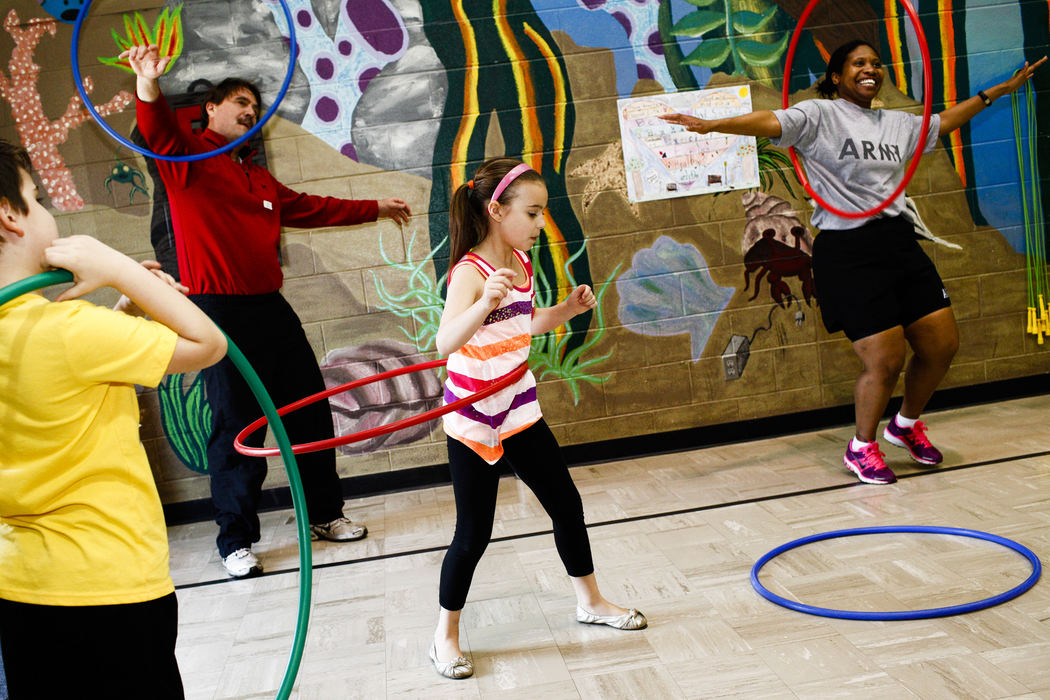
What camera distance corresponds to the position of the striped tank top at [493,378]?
224cm

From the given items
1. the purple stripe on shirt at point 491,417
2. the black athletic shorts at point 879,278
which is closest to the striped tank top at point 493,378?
the purple stripe on shirt at point 491,417

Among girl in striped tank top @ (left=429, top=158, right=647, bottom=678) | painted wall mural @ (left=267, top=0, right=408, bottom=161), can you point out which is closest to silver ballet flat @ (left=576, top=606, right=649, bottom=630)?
girl in striped tank top @ (left=429, top=158, right=647, bottom=678)

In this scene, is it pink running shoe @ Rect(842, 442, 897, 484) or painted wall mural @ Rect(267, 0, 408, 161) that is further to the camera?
painted wall mural @ Rect(267, 0, 408, 161)

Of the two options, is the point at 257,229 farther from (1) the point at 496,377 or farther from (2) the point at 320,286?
(1) the point at 496,377

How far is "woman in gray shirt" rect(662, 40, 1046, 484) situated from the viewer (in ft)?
11.4

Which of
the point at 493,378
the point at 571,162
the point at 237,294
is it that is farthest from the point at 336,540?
the point at 571,162

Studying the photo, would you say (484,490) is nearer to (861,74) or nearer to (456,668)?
(456,668)

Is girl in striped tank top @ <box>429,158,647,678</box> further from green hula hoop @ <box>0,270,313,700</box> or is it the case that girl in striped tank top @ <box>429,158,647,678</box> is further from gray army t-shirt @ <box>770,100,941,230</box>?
gray army t-shirt @ <box>770,100,941,230</box>

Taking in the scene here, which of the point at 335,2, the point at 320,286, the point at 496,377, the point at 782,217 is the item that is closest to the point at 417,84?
the point at 335,2

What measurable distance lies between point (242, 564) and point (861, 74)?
3013 mm

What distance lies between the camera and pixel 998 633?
2.17 metres

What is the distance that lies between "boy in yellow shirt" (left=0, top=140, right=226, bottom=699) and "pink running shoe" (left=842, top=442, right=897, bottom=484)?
282cm

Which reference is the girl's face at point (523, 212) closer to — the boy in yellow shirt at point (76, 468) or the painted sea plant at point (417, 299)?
the boy in yellow shirt at point (76, 468)

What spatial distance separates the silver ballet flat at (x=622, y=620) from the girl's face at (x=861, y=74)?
89.3 inches
